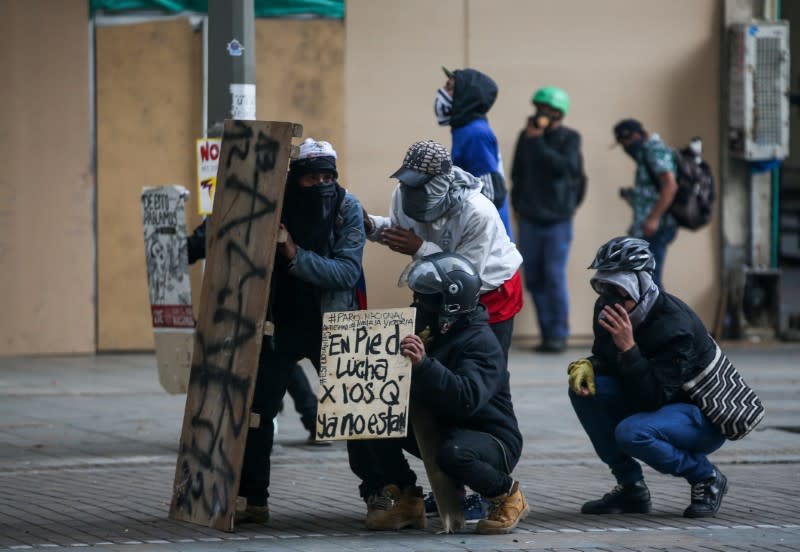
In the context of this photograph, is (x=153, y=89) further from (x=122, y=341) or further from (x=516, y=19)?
(x=516, y=19)

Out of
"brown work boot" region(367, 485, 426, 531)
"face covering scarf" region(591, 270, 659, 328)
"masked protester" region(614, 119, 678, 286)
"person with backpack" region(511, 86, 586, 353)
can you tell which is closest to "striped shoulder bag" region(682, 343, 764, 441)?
"face covering scarf" region(591, 270, 659, 328)

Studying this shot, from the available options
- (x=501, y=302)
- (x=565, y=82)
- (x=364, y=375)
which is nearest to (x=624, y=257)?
(x=501, y=302)

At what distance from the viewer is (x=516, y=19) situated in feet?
45.0

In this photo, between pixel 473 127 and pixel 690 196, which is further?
pixel 690 196

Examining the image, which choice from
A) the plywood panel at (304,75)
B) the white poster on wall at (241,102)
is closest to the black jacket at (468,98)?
the white poster on wall at (241,102)

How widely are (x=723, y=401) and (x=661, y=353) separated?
1.13 ft

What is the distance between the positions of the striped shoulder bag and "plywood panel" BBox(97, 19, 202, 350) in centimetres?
679

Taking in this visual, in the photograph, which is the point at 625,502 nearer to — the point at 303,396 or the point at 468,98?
the point at 303,396

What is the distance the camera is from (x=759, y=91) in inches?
550

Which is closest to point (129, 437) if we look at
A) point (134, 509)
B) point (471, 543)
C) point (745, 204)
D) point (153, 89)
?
point (134, 509)

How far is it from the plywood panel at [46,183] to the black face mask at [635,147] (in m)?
4.32

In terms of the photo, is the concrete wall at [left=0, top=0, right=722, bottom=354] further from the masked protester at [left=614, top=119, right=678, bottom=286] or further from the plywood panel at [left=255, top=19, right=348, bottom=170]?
the masked protester at [left=614, top=119, right=678, bottom=286]

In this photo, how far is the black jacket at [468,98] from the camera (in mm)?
8625

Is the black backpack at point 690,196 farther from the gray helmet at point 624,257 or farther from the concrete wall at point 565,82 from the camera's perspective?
the gray helmet at point 624,257
